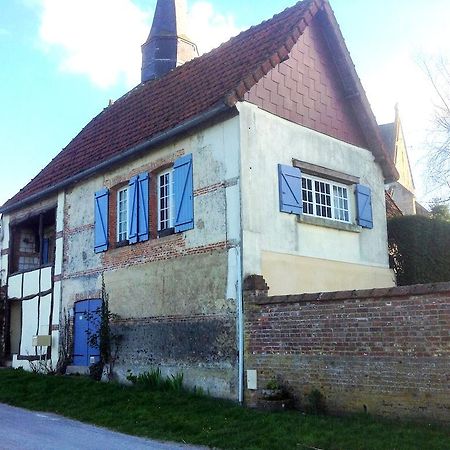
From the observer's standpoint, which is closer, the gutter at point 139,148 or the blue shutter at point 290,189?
the gutter at point 139,148

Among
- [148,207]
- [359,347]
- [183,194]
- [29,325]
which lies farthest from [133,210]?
[359,347]

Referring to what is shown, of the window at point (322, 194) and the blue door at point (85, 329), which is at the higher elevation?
the window at point (322, 194)

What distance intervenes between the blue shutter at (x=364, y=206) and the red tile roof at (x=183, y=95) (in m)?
3.73

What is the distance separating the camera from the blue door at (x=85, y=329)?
13828 mm

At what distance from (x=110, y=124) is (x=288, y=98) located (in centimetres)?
602

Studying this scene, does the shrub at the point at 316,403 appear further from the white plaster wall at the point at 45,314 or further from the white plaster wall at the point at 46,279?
the white plaster wall at the point at 46,279

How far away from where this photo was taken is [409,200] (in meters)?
29.0

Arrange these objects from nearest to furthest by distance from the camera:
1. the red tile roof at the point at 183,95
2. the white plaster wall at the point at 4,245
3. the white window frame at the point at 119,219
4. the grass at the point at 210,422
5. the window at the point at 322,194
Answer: the grass at the point at 210,422, the window at the point at 322,194, the red tile roof at the point at 183,95, the white window frame at the point at 119,219, the white plaster wall at the point at 4,245

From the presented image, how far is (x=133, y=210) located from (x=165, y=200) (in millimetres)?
889

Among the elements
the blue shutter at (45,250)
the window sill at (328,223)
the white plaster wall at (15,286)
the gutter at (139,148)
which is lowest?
the white plaster wall at (15,286)

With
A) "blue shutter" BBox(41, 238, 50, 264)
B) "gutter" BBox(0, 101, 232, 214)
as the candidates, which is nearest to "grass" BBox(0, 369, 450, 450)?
"gutter" BBox(0, 101, 232, 214)

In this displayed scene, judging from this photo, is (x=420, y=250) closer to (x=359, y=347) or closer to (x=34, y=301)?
(x=359, y=347)

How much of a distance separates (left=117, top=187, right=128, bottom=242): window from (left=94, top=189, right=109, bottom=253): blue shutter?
29 cm

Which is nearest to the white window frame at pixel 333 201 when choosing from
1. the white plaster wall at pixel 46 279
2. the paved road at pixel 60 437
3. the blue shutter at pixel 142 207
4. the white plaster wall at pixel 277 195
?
the white plaster wall at pixel 277 195
